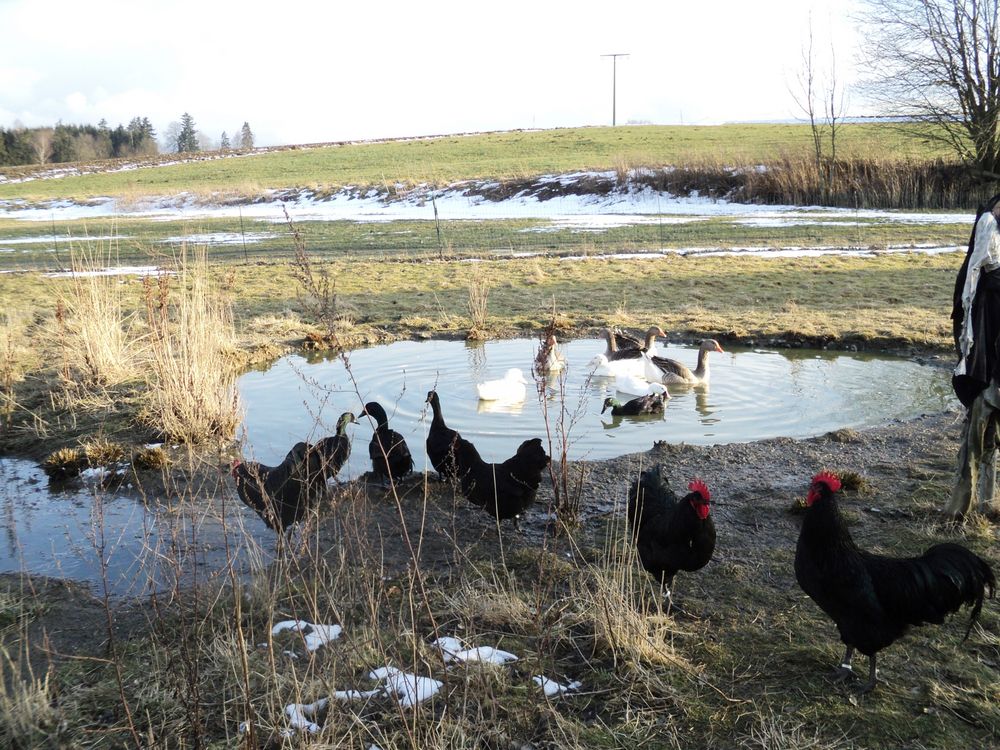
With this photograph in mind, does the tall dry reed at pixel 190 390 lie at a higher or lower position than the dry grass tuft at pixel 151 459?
higher

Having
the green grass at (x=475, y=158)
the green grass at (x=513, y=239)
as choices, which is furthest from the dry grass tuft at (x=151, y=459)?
the green grass at (x=475, y=158)

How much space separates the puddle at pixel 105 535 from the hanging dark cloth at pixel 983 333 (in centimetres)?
474

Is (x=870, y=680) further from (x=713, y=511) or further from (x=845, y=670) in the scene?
(x=713, y=511)

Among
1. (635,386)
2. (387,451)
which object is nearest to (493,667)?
(387,451)

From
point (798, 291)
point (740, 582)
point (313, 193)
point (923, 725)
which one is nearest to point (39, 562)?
point (740, 582)

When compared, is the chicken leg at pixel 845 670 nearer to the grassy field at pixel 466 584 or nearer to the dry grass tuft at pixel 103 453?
the grassy field at pixel 466 584

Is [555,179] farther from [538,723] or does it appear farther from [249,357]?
[538,723]

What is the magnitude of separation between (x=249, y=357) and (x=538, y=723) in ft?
28.6

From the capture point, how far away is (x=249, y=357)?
11219 mm

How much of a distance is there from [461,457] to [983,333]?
12.3 feet

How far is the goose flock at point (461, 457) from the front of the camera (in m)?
5.26

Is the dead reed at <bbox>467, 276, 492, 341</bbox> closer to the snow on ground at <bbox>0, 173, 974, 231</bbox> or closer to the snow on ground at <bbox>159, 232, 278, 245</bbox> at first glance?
the snow on ground at <bbox>0, 173, 974, 231</bbox>

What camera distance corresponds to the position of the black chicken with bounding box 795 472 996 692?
143 inches

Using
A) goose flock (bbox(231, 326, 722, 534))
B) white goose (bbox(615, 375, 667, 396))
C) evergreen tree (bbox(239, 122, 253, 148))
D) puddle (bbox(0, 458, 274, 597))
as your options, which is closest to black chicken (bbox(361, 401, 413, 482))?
goose flock (bbox(231, 326, 722, 534))
